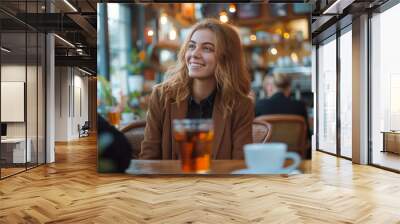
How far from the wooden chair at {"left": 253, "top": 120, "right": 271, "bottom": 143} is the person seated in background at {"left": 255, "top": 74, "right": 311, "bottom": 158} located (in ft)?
0.54

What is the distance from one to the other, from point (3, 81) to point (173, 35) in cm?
313

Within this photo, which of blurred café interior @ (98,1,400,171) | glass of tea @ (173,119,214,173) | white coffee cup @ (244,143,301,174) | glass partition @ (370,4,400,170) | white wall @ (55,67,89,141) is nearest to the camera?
glass of tea @ (173,119,214,173)

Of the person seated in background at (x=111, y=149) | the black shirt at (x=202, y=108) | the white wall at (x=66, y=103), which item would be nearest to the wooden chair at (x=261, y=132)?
the black shirt at (x=202, y=108)

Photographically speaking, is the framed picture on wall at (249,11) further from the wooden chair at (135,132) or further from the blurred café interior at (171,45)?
the wooden chair at (135,132)

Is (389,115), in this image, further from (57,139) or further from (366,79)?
(57,139)

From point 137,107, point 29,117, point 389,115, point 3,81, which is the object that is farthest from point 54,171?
point 389,115

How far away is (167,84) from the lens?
361 cm

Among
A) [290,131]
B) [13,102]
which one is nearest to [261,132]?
[290,131]

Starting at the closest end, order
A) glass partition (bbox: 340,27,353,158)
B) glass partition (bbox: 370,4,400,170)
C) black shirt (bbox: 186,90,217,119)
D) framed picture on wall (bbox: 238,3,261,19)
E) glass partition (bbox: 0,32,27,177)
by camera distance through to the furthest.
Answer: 1. black shirt (bbox: 186,90,217,119)
2. framed picture on wall (bbox: 238,3,261,19)
3. glass partition (bbox: 0,32,27,177)
4. glass partition (bbox: 370,4,400,170)
5. glass partition (bbox: 340,27,353,158)

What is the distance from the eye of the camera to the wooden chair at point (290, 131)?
3689 mm

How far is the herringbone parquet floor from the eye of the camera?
356 cm

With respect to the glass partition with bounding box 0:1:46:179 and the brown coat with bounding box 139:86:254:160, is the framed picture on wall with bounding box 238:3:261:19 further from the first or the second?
the glass partition with bounding box 0:1:46:179

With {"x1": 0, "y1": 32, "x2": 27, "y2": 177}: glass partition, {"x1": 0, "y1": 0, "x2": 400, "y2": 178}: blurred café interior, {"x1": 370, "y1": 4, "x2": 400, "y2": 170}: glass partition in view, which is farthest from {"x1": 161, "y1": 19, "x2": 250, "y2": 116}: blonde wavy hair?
{"x1": 370, "y1": 4, "x2": 400, "y2": 170}: glass partition

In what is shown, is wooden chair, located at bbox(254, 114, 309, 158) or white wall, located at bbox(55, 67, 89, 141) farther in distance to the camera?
white wall, located at bbox(55, 67, 89, 141)
